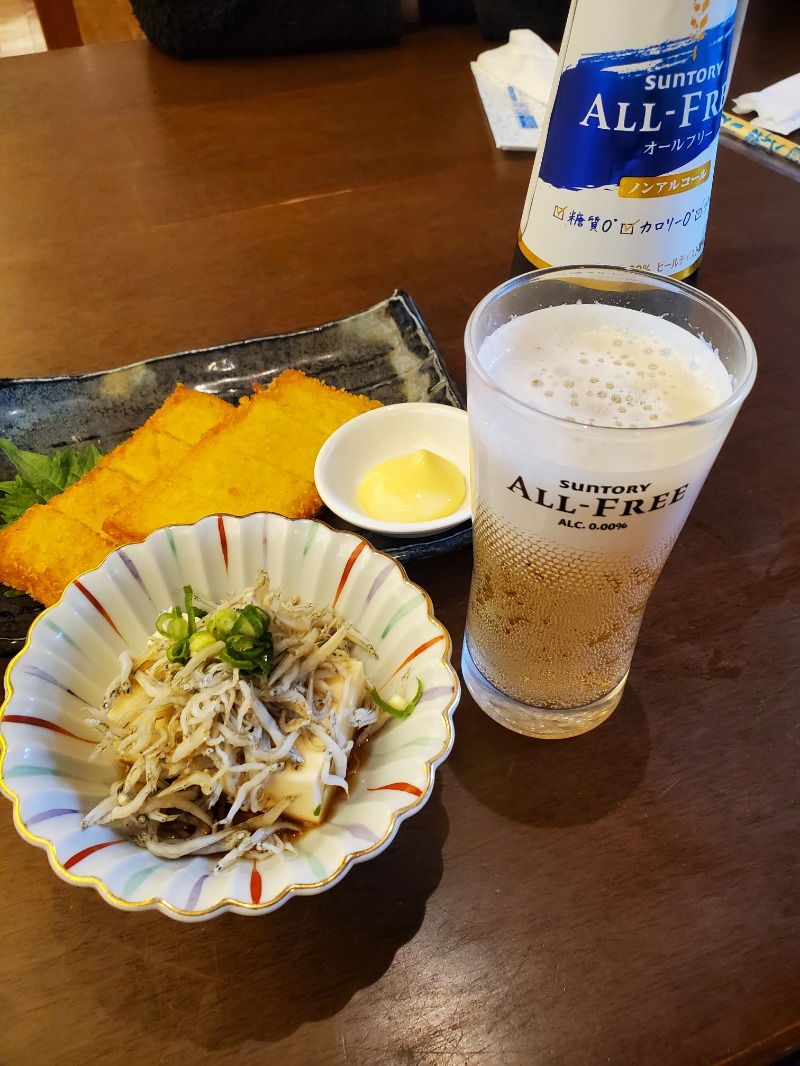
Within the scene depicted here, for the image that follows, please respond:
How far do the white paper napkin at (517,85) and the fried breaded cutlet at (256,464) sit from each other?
1.02 m

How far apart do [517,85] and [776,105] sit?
675mm

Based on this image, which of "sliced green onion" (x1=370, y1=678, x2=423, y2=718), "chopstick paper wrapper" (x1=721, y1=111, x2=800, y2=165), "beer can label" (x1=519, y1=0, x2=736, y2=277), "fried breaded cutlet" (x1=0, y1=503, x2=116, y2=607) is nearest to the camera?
"sliced green onion" (x1=370, y1=678, x2=423, y2=718)

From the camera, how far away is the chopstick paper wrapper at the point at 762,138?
188cm

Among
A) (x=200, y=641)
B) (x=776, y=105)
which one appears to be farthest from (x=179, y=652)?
(x=776, y=105)

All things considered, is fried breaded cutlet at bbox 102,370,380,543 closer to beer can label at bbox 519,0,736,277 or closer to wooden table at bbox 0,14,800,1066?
wooden table at bbox 0,14,800,1066

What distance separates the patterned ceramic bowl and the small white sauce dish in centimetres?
24

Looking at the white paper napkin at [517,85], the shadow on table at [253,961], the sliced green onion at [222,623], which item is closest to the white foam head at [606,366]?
the sliced green onion at [222,623]

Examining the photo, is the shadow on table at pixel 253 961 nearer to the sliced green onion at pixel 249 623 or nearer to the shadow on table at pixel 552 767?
the shadow on table at pixel 552 767

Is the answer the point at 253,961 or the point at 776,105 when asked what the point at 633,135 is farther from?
the point at 776,105

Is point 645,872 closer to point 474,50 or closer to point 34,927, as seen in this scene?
point 34,927

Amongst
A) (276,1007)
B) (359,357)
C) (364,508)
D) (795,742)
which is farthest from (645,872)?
(359,357)

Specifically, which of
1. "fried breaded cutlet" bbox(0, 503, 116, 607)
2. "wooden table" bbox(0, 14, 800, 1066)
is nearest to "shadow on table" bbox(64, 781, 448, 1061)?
"wooden table" bbox(0, 14, 800, 1066)

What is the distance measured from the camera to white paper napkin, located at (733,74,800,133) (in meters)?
1.96

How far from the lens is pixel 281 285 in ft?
5.20
